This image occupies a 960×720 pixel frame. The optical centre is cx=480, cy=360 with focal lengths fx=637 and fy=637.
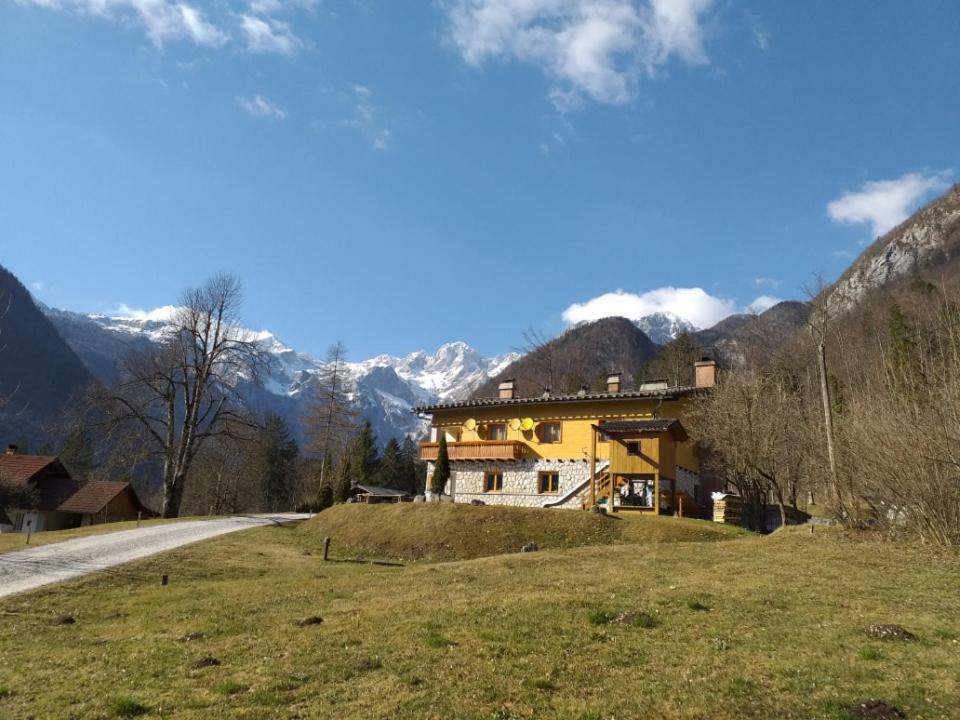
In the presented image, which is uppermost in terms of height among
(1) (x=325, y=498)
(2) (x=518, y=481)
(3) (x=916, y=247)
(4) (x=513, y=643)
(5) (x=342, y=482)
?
(3) (x=916, y=247)

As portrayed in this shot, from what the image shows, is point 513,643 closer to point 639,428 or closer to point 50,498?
point 639,428

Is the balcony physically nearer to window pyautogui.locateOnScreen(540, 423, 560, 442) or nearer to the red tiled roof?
window pyautogui.locateOnScreen(540, 423, 560, 442)

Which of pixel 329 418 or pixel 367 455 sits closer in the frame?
pixel 329 418

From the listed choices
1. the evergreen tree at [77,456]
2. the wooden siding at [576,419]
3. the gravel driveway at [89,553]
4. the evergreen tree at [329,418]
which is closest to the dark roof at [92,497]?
the evergreen tree at [329,418]

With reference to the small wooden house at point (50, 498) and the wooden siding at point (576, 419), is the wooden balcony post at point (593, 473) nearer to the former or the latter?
the wooden siding at point (576, 419)

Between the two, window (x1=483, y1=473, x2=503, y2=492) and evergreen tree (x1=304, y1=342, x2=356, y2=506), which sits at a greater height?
evergreen tree (x1=304, y1=342, x2=356, y2=506)

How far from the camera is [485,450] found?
41406 millimetres

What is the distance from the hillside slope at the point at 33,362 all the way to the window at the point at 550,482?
156 meters

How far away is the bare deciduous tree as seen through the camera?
1727 inches

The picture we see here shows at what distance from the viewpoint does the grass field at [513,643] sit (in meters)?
8.44

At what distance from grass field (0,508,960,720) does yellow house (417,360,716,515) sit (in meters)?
14.2

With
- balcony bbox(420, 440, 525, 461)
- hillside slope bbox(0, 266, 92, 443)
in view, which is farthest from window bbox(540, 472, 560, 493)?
hillside slope bbox(0, 266, 92, 443)

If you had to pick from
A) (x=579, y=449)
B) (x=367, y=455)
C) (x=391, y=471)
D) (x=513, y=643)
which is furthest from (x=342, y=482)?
(x=391, y=471)

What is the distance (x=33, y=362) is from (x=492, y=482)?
18715 cm
